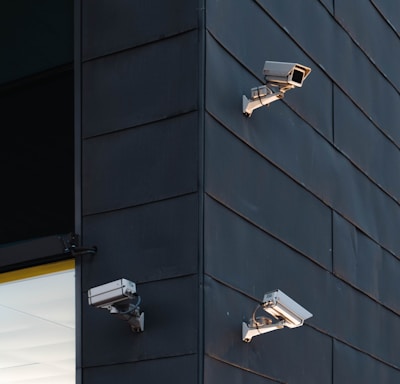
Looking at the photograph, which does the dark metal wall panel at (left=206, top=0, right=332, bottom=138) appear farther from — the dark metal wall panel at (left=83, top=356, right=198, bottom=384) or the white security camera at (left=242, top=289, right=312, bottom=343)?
the dark metal wall panel at (left=83, top=356, right=198, bottom=384)

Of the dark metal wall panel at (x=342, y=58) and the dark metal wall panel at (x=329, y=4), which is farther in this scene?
the dark metal wall panel at (x=329, y=4)

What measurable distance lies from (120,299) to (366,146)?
13.5 feet

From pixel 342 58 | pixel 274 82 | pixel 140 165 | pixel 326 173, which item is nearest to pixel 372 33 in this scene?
pixel 342 58

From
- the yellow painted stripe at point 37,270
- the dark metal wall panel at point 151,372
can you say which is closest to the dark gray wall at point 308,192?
the dark metal wall panel at point 151,372

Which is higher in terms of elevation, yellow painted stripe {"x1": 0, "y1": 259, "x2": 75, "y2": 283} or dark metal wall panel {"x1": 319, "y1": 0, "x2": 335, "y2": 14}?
dark metal wall panel {"x1": 319, "y1": 0, "x2": 335, "y2": 14}

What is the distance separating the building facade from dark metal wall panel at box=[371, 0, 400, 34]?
1.88 metres

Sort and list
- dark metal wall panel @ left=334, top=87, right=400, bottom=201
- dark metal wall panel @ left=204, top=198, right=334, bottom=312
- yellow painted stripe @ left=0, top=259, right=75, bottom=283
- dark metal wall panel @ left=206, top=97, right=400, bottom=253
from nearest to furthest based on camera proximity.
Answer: dark metal wall panel @ left=204, top=198, right=334, bottom=312, yellow painted stripe @ left=0, top=259, right=75, bottom=283, dark metal wall panel @ left=206, top=97, right=400, bottom=253, dark metal wall panel @ left=334, top=87, right=400, bottom=201

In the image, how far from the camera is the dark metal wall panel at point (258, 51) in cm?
838

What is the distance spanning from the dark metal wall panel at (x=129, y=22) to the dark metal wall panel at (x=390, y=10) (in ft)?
13.1

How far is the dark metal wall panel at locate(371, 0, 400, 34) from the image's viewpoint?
39.1ft

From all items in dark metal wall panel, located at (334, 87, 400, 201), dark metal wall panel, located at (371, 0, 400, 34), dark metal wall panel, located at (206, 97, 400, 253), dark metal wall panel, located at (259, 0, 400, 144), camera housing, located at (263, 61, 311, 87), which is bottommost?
dark metal wall panel, located at (206, 97, 400, 253)

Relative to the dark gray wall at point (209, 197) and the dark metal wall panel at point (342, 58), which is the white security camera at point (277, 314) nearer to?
the dark gray wall at point (209, 197)

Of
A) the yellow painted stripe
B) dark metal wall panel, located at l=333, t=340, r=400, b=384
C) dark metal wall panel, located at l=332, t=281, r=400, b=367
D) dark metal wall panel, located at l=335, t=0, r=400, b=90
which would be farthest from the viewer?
dark metal wall panel, located at l=335, t=0, r=400, b=90

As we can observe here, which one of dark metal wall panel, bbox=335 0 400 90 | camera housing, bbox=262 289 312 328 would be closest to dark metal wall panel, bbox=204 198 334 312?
camera housing, bbox=262 289 312 328
